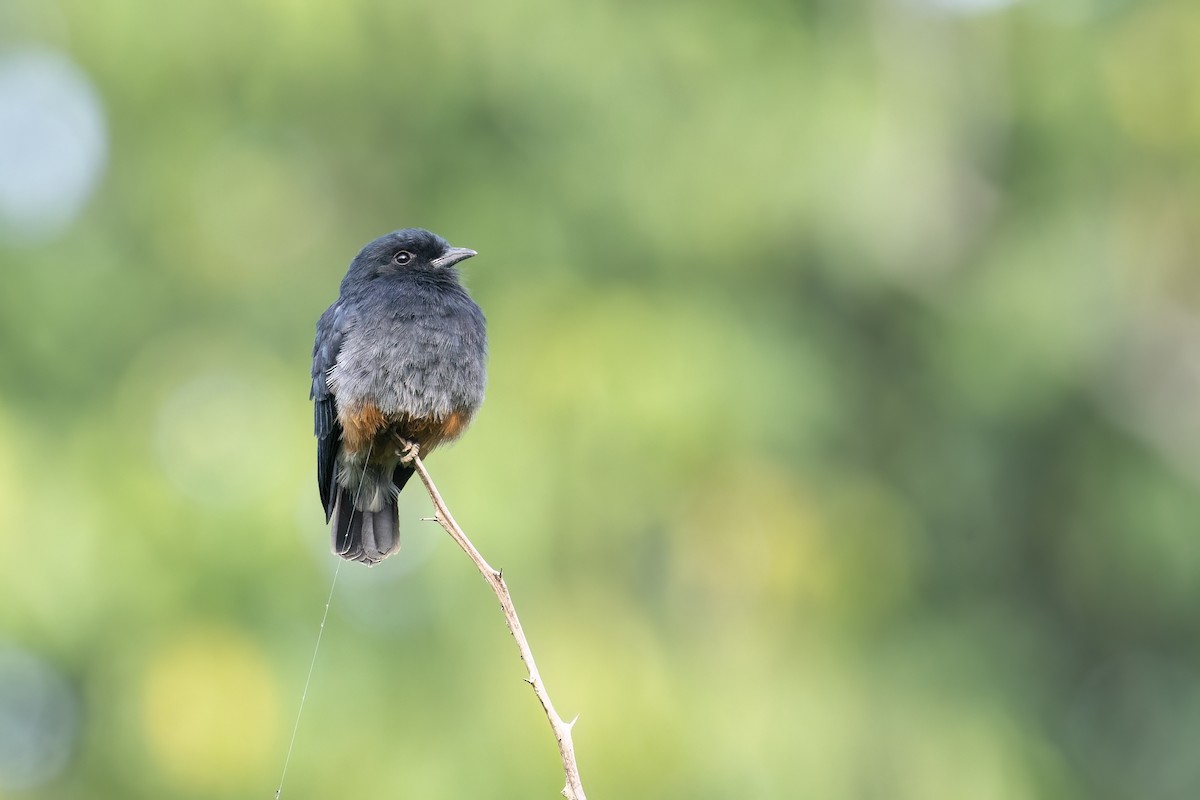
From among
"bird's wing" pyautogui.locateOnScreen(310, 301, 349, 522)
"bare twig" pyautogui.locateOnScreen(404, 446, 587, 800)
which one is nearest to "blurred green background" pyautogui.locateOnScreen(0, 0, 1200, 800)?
"bird's wing" pyautogui.locateOnScreen(310, 301, 349, 522)

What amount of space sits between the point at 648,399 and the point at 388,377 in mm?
3274

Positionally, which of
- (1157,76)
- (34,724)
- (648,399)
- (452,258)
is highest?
(1157,76)

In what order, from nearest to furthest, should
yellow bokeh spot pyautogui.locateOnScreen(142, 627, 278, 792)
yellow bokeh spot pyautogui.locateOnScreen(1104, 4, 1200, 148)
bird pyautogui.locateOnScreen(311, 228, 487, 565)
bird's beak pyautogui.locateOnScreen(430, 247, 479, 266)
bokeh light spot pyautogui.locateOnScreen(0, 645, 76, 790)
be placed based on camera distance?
1. bird pyautogui.locateOnScreen(311, 228, 487, 565)
2. bird's beak pyautogui.locateOnScreen(430, 247, 479, 266)
3. yellow bokeh spot pyautogui.locateOnScreen(142, 627, 278, 792)
4. bokeh light spot pyautogui.locateOnScreen(0, 645, 76, 790)
5. yellow bokeh spot pyautogui.locateOnScreen(1104, 4, 1200, 148)

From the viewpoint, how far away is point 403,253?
4.49 metres

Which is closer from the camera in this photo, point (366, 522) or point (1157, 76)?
point (366, 522)

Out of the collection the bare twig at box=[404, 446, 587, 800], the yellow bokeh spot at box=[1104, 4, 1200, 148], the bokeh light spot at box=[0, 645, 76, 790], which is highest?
the yellow bokeh spot at box=[1104, 4, 1200, 148]

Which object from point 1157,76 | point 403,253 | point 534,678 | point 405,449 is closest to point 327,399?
point 405,449

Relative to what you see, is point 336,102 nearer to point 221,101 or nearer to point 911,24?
point 221,101

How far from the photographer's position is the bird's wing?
4.38 meters

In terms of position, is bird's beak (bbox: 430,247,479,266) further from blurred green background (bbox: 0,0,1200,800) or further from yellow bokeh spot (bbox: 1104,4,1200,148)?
yellow bokeh spot (bbox: 1104,4,1200,148)

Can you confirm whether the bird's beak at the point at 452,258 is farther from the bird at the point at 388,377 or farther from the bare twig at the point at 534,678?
the bare twig at the point at 534,678

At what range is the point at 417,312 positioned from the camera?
13.8ft

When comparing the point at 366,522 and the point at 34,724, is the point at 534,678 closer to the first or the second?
the point at 366,522

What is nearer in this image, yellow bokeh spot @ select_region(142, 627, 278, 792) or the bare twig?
the bare twig
